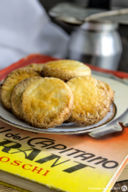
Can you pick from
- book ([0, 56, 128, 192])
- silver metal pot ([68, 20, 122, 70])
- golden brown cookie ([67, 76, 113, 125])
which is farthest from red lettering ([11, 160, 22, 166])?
silver metal pot ([68, 20, 122, 70])

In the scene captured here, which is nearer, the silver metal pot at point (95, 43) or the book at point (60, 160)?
the book at point (60, 160)

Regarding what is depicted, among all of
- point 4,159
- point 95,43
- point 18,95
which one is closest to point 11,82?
point 18,95

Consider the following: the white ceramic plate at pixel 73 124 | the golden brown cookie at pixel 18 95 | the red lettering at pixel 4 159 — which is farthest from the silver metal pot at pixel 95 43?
the red lettering at pixel 4 159

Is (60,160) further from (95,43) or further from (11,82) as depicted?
(95,43)

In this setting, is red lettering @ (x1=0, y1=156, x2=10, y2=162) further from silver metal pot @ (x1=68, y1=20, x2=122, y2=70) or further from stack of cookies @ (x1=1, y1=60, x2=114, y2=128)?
silver metal pot @ (x1=68, y1=20, x2=122, y2=70)

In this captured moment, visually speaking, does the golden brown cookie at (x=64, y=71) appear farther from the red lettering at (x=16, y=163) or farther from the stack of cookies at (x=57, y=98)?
the red lettering at (x=16, y=163)

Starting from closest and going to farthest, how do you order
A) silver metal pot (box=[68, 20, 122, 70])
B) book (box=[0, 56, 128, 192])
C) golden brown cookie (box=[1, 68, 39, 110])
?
1. book (box=[0, 56, 128, 192])
2. golden brown cookie (box=[1, 68, 39, 110])
3. silver metal pot (box=[68, 20, 122, 70])

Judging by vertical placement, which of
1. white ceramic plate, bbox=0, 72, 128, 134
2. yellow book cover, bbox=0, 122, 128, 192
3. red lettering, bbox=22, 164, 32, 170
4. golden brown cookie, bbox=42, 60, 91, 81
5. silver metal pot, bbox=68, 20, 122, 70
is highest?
silver metal pot, bbox=68, 20, 122, 70
